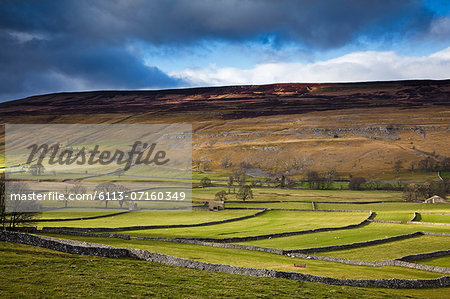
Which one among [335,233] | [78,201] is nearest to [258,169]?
[78,201]

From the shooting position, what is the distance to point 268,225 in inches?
2736

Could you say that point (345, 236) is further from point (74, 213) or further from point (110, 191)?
point (110, 191)

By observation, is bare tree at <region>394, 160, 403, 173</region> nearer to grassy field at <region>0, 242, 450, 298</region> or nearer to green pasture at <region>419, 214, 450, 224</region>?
green pasture at <region>419, 214, 450, 224</region>

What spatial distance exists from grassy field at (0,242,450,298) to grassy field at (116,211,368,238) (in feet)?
97.3

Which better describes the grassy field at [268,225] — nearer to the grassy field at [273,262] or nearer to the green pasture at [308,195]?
the grassy field at [273,262]

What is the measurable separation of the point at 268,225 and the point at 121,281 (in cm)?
4989

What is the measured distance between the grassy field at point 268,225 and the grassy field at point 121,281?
29669mm

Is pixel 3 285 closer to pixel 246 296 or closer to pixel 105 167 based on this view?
pixel 246 296

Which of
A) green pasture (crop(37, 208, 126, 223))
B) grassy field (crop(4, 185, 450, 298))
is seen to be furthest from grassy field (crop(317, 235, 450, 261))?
green pasture (crop(37, 208, 126, 223))

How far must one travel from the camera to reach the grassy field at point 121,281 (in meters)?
19.4

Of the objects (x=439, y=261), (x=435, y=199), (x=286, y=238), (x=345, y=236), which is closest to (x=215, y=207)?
(x=286, y=238)

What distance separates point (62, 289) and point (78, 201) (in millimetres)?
83653

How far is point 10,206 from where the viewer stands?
60.9m

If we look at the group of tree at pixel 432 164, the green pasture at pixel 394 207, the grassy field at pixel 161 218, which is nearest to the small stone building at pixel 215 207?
the grassy field at pixel 161 218
